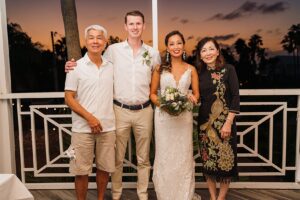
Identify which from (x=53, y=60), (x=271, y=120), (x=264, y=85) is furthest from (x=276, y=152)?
(x=53, y=60)

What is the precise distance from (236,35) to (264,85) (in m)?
1.32

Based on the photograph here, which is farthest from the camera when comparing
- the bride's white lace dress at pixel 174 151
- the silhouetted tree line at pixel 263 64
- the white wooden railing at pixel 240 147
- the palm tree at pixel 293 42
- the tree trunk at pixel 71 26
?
the silhouetted tree line at pixel 263 64

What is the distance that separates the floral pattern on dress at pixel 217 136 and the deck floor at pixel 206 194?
25.9 inches

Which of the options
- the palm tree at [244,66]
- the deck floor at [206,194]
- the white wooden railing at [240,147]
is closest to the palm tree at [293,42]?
the palm tree at [244,66]

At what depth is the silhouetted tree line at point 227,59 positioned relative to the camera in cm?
647

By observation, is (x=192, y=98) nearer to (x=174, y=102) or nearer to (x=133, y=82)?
(x=174, y=102)

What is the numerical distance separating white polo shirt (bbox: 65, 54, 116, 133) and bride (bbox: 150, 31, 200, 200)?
40 cm

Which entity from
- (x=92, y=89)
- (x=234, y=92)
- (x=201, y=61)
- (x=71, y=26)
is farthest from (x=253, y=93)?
(x=71, y=26)

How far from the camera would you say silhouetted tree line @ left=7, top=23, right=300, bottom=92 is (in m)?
6.47

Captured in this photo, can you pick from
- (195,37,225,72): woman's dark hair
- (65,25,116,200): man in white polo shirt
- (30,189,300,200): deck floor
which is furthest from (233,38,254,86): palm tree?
(65,25,116,200): man in white polo shirt

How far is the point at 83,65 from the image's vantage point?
263 cm

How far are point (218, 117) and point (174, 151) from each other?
0.48m

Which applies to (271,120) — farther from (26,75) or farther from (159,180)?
(26,75)

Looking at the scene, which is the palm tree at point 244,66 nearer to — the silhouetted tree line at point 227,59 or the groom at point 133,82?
the silhouetted tree line at point 227,59
